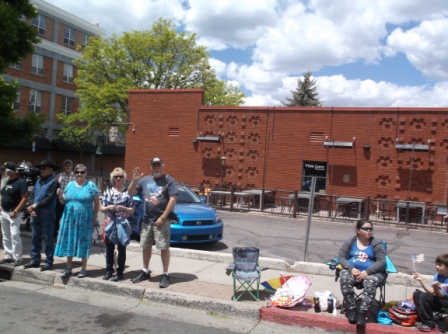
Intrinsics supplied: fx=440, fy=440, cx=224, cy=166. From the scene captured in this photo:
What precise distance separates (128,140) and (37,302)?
20.6 m

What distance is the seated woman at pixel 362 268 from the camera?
5.35 meters

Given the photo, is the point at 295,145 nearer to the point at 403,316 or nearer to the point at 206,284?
the point at 206,284

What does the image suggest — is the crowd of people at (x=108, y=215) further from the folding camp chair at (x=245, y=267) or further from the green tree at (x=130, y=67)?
the green tree at (x=130, y=67)

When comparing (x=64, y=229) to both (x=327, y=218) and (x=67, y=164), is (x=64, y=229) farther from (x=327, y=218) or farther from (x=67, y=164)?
(x=327, y=218)

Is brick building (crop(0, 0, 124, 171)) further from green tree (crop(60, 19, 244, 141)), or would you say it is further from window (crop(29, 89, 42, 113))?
green tree (crop(60, 19, 244, 141))

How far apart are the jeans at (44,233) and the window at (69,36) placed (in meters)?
40.8

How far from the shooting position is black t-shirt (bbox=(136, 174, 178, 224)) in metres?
6.56

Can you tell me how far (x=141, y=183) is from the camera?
675 cm

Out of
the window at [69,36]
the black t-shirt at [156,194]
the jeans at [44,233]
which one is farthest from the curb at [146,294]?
the window at [69,36]

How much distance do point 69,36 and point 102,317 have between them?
4359cm

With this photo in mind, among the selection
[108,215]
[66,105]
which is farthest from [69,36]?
[108,215]

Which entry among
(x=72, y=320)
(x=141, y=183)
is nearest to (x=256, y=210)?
(x=141, y=183)

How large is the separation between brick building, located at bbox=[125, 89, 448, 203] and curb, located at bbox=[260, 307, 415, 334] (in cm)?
1646

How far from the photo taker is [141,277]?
6.87 metres
